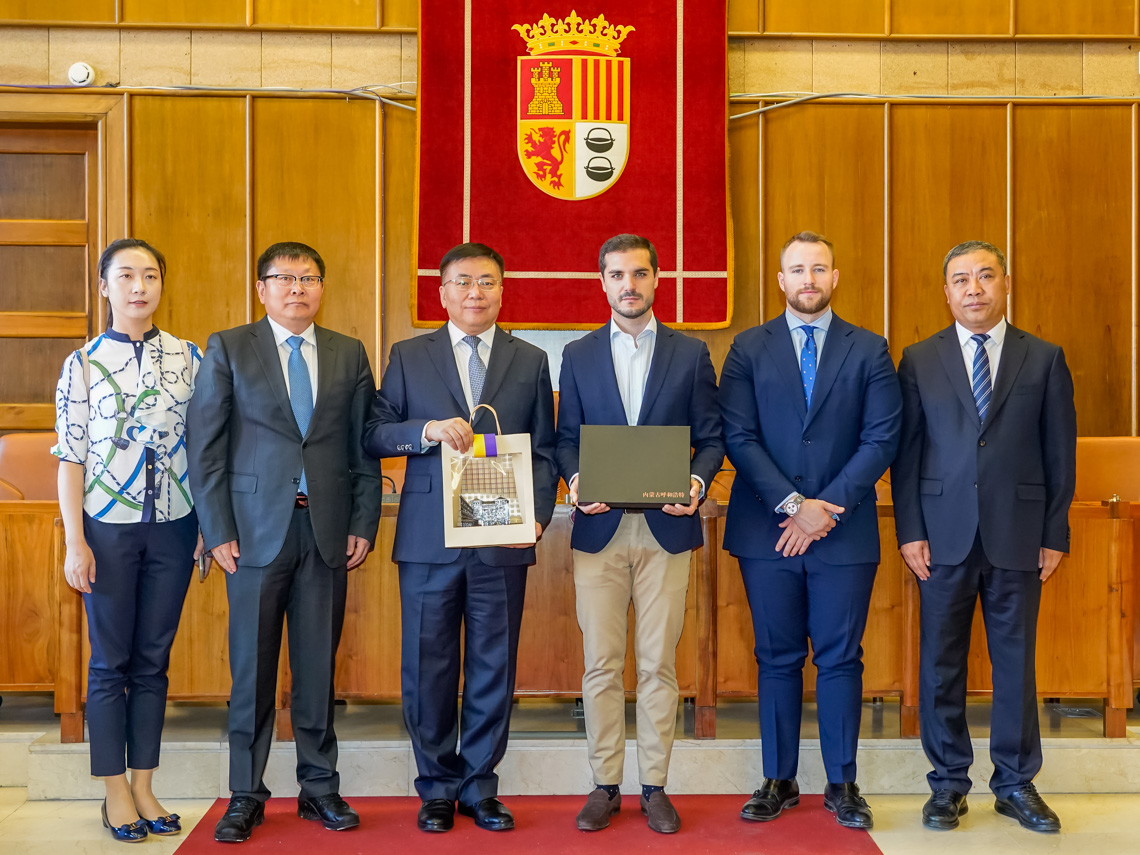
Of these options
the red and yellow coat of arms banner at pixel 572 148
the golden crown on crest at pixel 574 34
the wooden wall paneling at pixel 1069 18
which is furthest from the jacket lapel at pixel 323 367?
the wooden wall paneling at pixel 1069 18

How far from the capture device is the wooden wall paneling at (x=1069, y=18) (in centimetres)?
540

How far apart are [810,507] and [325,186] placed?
3.79 m

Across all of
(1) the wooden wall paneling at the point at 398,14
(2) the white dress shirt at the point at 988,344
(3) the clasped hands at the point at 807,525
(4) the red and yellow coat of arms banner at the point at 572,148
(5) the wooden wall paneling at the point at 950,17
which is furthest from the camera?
(5) the wooden wall paneling at the point at 950,17

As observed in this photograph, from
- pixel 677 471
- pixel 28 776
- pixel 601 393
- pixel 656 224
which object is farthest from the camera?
pixel 656 224

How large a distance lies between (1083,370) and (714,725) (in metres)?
3.68

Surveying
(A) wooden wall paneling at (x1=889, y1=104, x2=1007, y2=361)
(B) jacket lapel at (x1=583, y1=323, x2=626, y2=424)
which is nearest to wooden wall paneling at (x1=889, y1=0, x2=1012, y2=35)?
(A) wooden wall paneling at (x1=889, y1=104, x2=1007, y2=361)

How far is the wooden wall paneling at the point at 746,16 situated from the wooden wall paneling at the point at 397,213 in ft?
6.42

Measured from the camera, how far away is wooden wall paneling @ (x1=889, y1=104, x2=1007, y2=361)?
539 cm

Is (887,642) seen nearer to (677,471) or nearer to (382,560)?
(677,471)

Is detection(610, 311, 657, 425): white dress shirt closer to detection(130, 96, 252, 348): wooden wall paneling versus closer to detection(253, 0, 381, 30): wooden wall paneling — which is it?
detection(130, 96, 252, 348): wooden wall paneling

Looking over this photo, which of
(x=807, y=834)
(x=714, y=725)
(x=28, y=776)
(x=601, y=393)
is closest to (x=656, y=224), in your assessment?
(x=601, y=393)

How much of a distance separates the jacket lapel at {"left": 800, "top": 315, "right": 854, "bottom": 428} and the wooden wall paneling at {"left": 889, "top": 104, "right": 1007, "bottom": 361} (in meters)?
2.80

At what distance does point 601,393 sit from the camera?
275 centimetres

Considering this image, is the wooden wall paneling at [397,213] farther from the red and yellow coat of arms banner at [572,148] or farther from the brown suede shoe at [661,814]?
the brown suede shoe at [661,814]
